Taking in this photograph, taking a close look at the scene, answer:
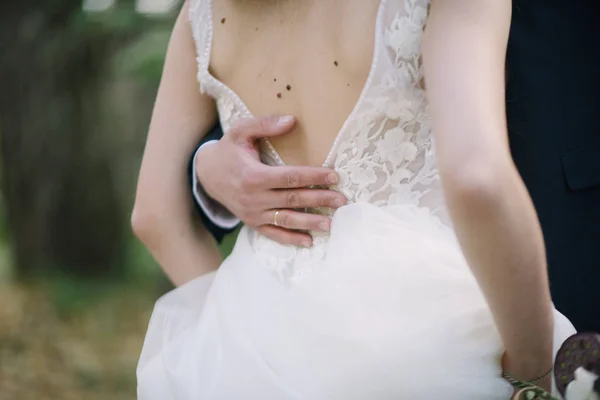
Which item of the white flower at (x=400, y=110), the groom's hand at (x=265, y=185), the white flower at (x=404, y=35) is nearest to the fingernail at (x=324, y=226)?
the groom's hand at (x=265, y=185)

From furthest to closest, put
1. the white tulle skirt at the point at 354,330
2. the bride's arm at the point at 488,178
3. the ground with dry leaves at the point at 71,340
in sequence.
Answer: the ground with dry leaves at the point at 71,340
the white tulle skirt at the point at 354,330
the bride's arm at the point at 488,178

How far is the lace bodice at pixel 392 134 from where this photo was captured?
3.90ft

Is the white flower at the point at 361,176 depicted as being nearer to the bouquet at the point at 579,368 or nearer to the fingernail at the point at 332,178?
the fingernail at the point at 332,178

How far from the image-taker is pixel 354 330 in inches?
44.4

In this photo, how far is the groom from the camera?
56.8 inches

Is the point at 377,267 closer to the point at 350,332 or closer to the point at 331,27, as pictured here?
the point at 350,332

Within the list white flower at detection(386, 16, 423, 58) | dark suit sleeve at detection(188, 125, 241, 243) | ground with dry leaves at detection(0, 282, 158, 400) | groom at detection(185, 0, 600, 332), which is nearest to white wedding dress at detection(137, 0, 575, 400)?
white flower at detection(386, 16, 423, 58)

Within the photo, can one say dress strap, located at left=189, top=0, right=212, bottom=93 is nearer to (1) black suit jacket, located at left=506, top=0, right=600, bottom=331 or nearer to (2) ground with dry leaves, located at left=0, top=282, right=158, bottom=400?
(1) black suit jacket, located at left=506, top=0, right=600, bottom=331

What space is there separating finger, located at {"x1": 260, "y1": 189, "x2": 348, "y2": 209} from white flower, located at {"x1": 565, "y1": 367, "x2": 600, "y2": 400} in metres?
0.54

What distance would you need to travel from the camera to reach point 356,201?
1.31 metres

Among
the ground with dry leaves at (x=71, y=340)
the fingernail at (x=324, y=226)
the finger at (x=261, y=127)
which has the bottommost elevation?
the ground with dry leaves at (x=71, y=340)

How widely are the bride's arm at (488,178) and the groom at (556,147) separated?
372 millimetres

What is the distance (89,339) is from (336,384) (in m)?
4.24

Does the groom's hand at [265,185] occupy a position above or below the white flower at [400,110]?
below
